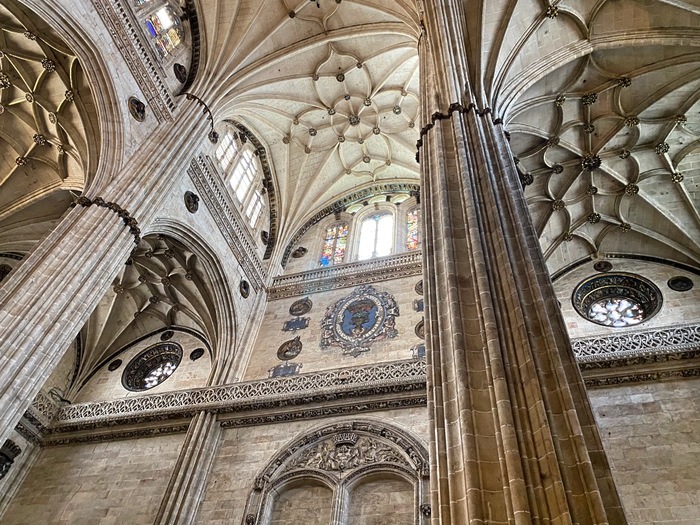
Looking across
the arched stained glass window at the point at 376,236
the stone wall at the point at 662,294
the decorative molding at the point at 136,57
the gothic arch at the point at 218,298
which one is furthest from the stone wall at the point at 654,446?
the decorative molding at the point at 136,57

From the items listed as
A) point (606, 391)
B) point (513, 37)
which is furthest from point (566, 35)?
point (606, 391)

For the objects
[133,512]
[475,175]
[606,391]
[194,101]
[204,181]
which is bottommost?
[133,512]

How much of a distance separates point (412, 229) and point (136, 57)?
9.10 meters

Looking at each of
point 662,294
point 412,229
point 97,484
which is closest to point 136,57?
point 97,484

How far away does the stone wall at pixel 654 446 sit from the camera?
797 cm

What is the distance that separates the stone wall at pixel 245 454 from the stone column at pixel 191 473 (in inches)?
6.7

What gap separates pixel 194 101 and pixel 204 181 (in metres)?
1.91

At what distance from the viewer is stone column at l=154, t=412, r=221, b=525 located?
955cm

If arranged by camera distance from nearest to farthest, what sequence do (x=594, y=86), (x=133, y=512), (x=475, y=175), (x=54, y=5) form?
(x=475, y=175), (x=54, y=5), (x=133, y=512), (x=594, y=86)

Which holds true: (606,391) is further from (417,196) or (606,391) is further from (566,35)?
(417,196)

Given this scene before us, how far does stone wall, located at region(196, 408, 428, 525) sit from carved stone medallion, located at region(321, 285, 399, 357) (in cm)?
264

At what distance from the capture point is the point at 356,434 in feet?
34.0

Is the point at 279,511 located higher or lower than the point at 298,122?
lower

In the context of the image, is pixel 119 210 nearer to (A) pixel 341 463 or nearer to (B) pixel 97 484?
(B) pixel 97 484
